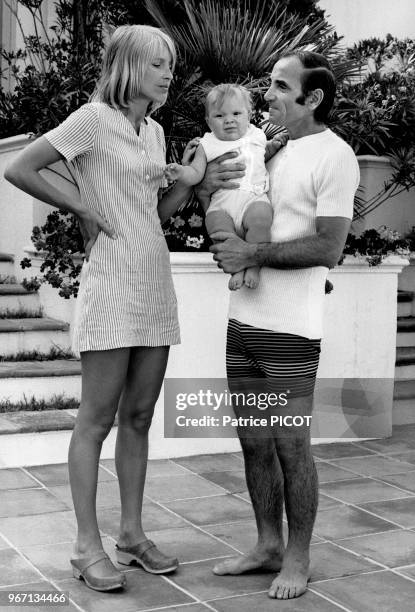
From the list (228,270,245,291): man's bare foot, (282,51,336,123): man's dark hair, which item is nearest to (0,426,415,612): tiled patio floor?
(228,270,245,291): man's bare foot

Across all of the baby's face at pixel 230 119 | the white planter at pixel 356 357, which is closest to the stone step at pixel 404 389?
the white planter at pixel 356 357

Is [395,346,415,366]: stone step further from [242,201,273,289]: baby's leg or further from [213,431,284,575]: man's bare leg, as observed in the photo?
[242,201,273,289]: baby's leg

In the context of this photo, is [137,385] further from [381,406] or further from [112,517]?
[381,406]

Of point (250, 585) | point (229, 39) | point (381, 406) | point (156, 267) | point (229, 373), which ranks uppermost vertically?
point (229, 39)

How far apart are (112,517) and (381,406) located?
7.00 ft

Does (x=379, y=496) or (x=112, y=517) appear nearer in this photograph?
(x=112, y=517)

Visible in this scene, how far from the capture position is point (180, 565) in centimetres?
352

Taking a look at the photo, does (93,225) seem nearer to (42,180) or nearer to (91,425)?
(42,180)

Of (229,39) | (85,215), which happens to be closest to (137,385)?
(85,215)

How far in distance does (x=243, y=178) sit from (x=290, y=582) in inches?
53.5

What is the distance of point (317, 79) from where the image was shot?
312 centimetres

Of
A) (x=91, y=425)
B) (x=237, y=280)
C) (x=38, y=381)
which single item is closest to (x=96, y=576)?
(x=91, y=425)

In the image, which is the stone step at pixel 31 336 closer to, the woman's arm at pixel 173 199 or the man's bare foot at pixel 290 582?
the woman's arm at pixel 173 199

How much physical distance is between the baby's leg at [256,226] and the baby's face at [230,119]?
0.29m
